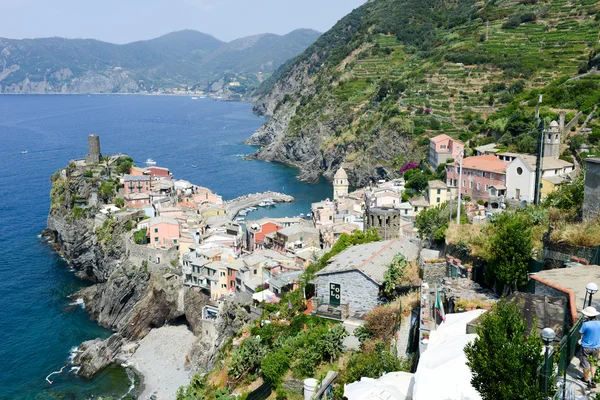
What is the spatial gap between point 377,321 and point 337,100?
9028cm

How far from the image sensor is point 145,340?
122ft

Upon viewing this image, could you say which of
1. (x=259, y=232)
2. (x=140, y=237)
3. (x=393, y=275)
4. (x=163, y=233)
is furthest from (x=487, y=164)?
(x=140, y=237)

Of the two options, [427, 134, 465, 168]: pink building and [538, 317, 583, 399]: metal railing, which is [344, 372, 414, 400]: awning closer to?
[538, 317, 583, 399]: metal railing

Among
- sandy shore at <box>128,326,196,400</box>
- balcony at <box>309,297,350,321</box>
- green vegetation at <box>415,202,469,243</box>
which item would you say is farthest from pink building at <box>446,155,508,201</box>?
sandy shore at <box>128,326,196,400</box>

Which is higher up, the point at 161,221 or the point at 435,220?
the point at 435,220

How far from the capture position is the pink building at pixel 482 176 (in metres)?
36.8

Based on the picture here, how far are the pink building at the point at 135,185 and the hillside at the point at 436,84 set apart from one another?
33.6m

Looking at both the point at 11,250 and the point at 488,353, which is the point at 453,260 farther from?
the point at 11,250

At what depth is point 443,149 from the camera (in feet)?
184

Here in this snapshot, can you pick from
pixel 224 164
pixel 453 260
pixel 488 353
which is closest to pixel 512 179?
pixel 453 260

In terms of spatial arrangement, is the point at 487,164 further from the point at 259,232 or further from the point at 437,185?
the point at 259,232

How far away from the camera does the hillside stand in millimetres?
56875

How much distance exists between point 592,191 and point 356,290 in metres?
8.37

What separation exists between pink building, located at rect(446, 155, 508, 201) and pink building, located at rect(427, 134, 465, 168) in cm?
1367
